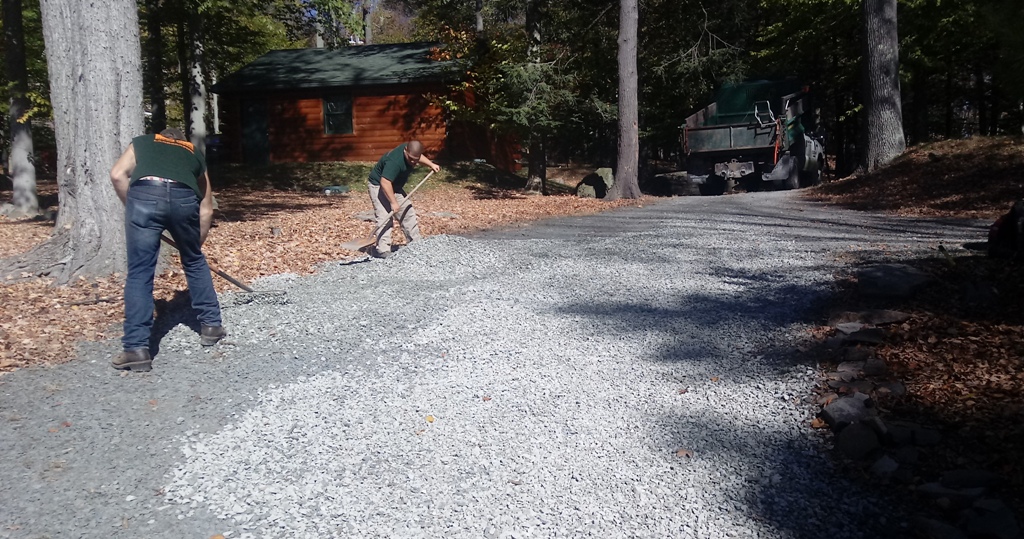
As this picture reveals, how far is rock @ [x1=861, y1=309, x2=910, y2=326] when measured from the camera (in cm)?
589

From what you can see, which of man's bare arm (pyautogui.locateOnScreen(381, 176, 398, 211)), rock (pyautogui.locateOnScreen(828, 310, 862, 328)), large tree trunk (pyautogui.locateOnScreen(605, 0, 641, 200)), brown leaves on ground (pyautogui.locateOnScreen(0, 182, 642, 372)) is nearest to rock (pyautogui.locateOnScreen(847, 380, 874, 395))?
rock (pyautogui.locateOnScreen(828, 310, 862, 328))

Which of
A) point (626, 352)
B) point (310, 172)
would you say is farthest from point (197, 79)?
point (626, 352)

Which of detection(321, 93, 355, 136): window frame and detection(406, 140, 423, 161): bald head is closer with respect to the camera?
detection(406, 140, 423, 161): bald head

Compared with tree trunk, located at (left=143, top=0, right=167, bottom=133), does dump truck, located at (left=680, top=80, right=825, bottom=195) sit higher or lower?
lower

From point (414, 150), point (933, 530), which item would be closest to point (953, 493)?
point (933, 530)

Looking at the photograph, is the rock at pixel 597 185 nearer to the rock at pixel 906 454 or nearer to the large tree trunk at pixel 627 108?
the large tree trunk at pixel 627 108

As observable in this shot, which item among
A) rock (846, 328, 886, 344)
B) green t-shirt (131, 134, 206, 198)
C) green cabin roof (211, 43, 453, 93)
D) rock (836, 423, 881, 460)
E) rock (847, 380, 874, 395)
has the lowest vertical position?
rock (836, 423, 881, 460)

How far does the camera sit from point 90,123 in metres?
7.48

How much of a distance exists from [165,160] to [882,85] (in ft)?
52.7

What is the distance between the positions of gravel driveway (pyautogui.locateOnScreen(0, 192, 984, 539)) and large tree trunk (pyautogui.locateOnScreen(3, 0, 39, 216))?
10.9 metres

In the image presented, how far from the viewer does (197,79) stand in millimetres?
20297

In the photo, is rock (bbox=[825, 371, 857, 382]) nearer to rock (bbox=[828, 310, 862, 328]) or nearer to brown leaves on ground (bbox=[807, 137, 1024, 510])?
brown leaves on ground (bbox=[807, 137, 1024, 510])

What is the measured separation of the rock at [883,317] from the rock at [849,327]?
0.35 ft

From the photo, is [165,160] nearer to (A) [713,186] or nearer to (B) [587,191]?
(A) [713,186]
